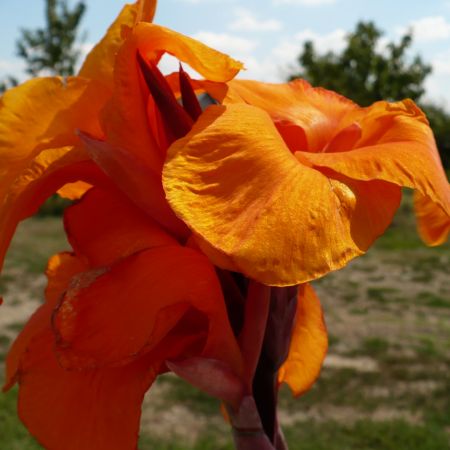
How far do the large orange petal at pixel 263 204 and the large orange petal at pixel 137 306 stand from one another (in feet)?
0.20

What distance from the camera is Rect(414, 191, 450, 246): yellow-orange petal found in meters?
0.49

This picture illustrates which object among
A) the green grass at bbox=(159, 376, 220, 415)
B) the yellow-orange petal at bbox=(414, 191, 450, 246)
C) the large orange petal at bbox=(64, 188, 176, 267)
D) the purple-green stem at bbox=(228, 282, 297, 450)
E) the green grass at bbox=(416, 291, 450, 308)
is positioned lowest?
the green grass at bbox=(416, 291, 450, 308)

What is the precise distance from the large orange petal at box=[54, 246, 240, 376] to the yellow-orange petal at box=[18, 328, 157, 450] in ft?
0.07

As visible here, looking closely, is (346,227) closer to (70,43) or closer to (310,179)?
(310,179)

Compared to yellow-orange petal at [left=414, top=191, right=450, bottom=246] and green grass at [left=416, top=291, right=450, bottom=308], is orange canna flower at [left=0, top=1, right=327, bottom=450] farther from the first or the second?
green grass at [left=416, top=291, right=450, bottom=308]

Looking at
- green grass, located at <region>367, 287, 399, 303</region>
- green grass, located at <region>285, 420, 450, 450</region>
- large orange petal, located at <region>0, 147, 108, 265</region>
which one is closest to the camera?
large orange petal, located at <region>0, 147, 108, 265</region>

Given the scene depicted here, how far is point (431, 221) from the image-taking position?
0.50 metres

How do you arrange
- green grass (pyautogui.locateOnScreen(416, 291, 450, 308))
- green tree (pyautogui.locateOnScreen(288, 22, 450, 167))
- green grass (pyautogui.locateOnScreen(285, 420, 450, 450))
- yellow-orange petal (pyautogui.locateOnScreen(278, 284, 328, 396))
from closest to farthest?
yellow-orange petal (pyautogui.locateOnScreen(278, 284, 328, 396)) < green grass (pyautogui.locateOnScreen(285, 420, 450, 450)) < green grass (pyautogui.locateOnScreen(416, 291, 450, 308)) < green tree (pyautogui.locateOnScreen(288, 22, 450, 167))

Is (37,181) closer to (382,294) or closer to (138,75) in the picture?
(138,75)

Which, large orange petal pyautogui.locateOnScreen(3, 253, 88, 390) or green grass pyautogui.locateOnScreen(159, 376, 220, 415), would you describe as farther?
green grass pyautogui.locateOnScreen(159, 376, 220, 415)

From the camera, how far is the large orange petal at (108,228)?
429 mm

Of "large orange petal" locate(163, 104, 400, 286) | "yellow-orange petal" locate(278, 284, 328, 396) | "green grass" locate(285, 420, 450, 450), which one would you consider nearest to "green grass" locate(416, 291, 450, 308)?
"green grass" locate(285, 420, 450, 450)

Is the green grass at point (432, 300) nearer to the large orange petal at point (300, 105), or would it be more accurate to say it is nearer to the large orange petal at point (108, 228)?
the large orange petal at point (300, 105)

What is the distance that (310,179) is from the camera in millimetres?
359
